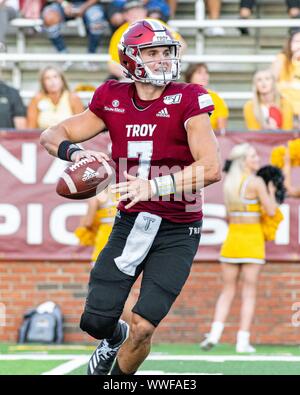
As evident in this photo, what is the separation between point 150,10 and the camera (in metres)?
11.4

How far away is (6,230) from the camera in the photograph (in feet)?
33.2

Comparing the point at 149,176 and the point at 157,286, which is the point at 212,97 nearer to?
the point at 149,176

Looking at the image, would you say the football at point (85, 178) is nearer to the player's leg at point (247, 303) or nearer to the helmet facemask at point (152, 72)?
the helmet facemask at point (152, 72)

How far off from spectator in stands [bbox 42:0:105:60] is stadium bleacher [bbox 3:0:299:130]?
22cm

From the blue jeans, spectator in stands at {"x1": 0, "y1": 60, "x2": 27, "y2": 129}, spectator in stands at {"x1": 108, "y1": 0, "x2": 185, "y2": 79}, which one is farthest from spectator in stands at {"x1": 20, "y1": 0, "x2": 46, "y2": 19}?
spectator in stands at {"x1": 0, "y1": 60, "x2": 27, "y2": 129}

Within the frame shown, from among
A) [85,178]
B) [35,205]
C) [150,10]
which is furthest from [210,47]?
[85,178]

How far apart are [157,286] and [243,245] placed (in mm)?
3674

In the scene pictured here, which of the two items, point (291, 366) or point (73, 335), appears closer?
point (291, 366)

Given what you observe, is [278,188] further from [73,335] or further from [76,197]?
[76,197]

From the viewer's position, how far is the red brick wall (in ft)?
32.8

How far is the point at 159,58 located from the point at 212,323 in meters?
4.51

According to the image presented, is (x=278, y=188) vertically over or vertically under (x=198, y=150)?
under
